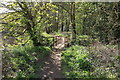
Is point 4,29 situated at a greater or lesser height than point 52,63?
greater

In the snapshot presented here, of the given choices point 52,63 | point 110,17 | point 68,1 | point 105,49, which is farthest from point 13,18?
point 110,17

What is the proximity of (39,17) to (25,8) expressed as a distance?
3.26ft

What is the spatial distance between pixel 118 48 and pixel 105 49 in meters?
0.66

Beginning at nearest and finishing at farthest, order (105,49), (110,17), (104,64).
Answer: (104,64) < (105,49) < (110,17)

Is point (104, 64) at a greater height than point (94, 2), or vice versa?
point (94, 2)

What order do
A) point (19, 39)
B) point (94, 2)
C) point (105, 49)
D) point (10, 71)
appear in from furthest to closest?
point (94, 2), point (19, 39), point (105, 49), point (10, 71)

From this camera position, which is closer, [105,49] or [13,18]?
[105,49]

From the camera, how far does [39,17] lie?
705 cm

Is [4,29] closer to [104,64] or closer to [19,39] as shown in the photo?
[19,39]

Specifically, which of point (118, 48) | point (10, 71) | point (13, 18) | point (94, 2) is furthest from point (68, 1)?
point (10, 71)

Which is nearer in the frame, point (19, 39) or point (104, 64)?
point (104, 64)

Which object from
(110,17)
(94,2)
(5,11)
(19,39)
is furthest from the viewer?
(94,2)

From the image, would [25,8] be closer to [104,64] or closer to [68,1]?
[68,1]

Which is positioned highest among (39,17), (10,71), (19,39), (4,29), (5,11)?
(5,11)
